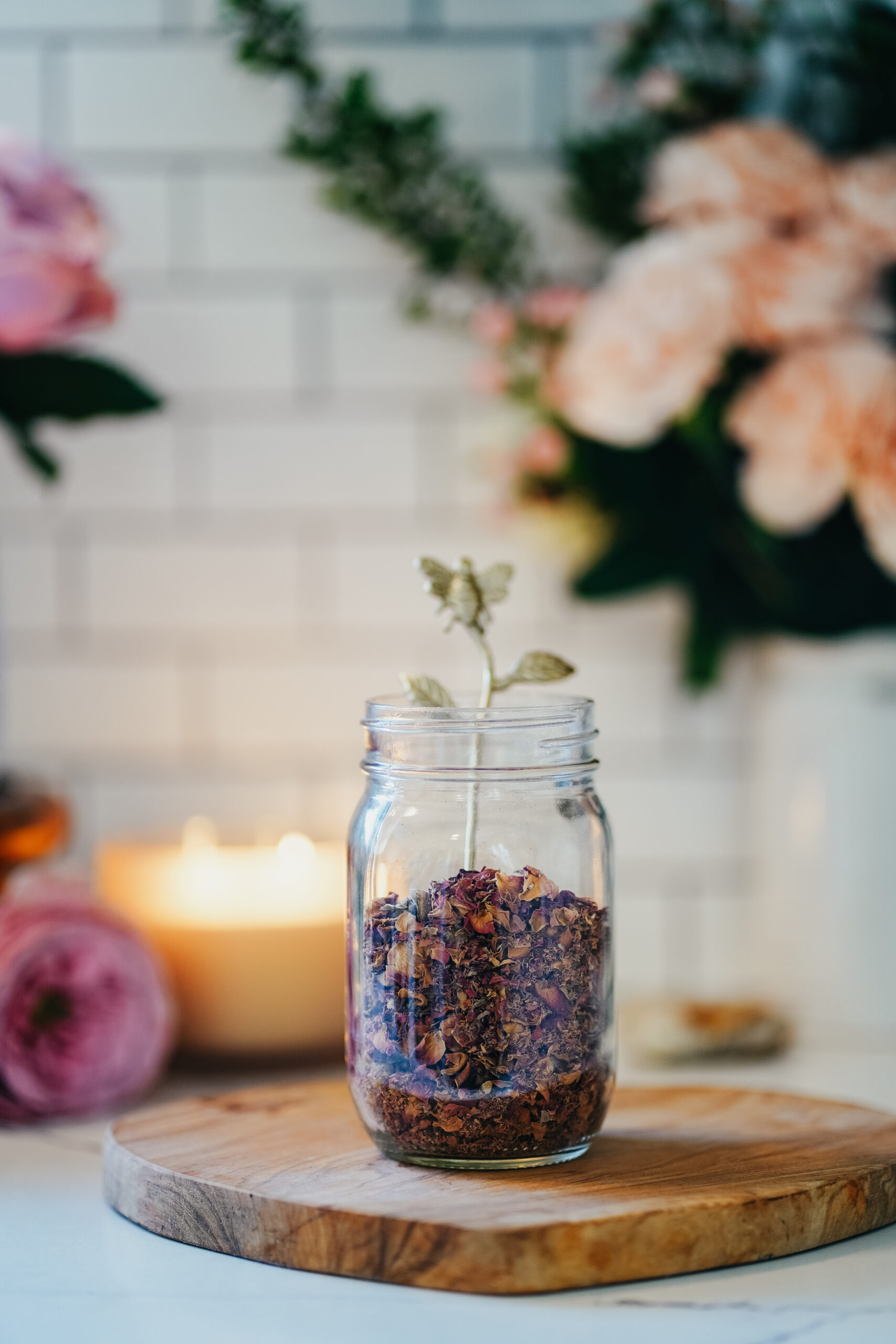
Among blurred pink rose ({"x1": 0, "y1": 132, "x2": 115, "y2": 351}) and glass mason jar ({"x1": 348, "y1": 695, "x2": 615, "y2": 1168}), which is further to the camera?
blurred pink rose ({"x1": 0, "y1": 132, "x2": 115, "y2": 351})

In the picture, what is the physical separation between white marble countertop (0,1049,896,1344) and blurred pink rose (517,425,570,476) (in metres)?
0.59

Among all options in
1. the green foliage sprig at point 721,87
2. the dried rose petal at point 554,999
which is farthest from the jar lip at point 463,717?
the green foliage sprig at point 721,87

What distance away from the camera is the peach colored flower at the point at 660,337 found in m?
0.88

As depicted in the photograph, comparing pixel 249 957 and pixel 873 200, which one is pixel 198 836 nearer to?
pixel 249 957

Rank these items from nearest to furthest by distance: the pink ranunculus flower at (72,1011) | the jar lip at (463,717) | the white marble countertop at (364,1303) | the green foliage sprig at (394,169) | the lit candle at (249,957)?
the white marble countertop at (364,1303), the jar lip at (463,717), the pink ranunculus flower at (72,1011), the lit candle at (249,957), the green foliage sprig at (394,169)

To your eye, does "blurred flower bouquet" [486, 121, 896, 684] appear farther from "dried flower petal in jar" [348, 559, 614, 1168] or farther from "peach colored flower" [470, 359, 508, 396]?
"dried flower petal in jar" [348, 559, 614, 1168]

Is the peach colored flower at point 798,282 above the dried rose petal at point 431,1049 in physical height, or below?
above

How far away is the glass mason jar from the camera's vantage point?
0.57 meters

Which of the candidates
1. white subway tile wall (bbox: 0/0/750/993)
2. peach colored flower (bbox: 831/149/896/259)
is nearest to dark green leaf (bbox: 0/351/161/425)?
white subway tile wall (bbox: 0/0/750/993)

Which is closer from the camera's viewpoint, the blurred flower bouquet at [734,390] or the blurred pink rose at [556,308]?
the blurred flower bouquet at [734,390]

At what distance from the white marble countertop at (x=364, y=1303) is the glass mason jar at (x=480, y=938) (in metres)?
0.08

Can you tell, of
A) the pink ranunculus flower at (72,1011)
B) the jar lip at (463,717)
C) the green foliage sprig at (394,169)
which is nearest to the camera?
the jar lip at (463,717)

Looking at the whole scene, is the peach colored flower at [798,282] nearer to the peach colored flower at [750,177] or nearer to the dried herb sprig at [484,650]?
the peach colored flower at [750,177]

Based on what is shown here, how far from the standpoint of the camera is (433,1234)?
503mm
